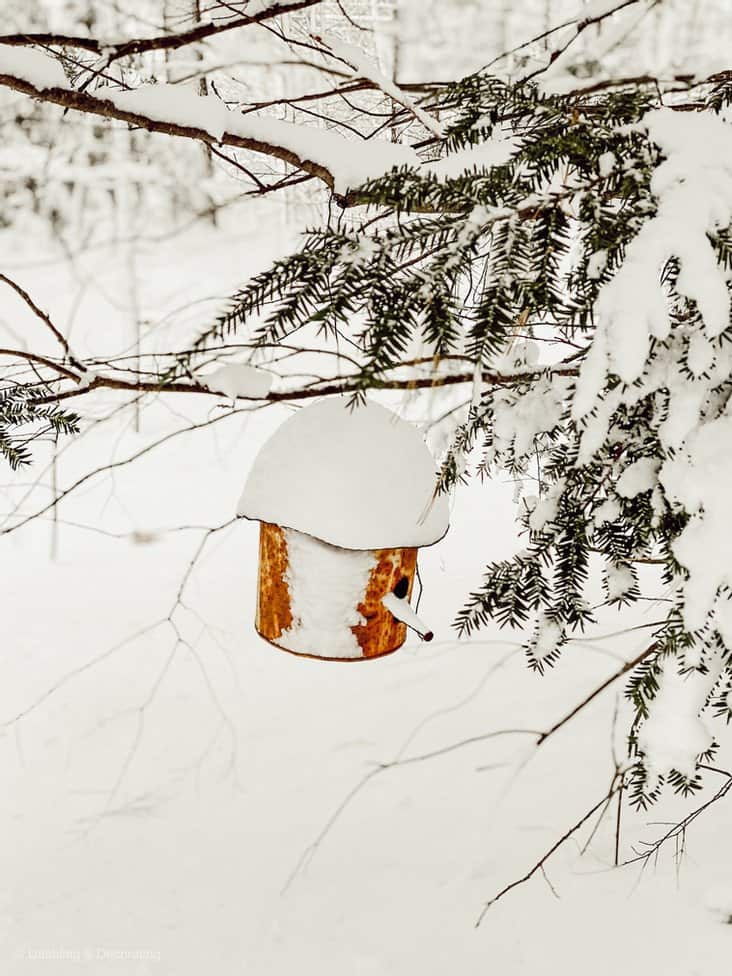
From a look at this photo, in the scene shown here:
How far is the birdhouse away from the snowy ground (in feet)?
0.60

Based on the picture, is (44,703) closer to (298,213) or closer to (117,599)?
(117,599)

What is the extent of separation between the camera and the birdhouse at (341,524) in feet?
3.62

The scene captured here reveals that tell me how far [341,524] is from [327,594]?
0.24 meters

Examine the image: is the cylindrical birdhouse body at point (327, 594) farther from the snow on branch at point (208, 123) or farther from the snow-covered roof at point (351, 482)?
the snow on branch at point (208, 123)

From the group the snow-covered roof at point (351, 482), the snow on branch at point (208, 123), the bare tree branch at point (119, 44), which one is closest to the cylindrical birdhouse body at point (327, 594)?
the snow-covered roof at point (351, 482)

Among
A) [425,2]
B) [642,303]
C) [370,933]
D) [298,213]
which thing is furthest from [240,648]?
[298,213]

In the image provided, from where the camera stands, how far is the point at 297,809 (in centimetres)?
153

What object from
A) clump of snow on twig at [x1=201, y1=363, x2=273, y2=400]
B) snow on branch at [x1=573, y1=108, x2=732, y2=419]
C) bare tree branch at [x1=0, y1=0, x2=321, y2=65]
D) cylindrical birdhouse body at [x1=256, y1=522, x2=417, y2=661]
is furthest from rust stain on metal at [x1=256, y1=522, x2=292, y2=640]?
snow on branch at [x1=573, y1=108, x2=732, y2=419]

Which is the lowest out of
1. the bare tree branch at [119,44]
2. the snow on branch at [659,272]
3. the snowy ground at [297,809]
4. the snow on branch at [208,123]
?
the snowy ground at [297,809]

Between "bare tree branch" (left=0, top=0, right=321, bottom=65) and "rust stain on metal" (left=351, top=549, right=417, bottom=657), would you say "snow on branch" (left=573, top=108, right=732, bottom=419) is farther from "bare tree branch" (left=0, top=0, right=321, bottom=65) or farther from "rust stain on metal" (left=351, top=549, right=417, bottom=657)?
"rust stain on metal" (left=351, top=549, right=417, bottom=657)

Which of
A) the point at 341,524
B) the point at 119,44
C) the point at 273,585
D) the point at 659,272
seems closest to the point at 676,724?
the point at 659,272

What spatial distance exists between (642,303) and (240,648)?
178 centimetres

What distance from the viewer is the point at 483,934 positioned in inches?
48.0

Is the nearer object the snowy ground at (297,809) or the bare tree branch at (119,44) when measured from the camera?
the bare tree branch at (119,44)
